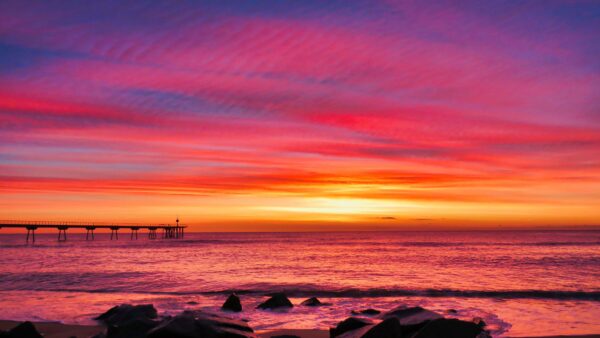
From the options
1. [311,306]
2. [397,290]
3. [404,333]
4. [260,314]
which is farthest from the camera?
[397,290]

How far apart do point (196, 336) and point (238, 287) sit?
1943 cm

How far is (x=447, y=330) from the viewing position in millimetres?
11203

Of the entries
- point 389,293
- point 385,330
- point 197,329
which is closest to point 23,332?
point 197,329

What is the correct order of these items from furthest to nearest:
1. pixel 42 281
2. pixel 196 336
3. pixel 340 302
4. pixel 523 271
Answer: pixel 523 271
pixel 42 281
pixel 340 302
pixel 196 336

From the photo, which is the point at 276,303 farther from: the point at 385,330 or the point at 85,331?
the point at 385,330

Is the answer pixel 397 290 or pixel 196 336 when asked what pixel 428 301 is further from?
pixel 196 336

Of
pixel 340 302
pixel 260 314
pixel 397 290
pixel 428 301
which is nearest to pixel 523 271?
pixel 397 290

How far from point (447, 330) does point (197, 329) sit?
624 centimetres

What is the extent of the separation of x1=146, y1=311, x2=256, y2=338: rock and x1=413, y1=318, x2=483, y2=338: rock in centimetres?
461

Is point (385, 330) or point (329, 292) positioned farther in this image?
point (329, 292)

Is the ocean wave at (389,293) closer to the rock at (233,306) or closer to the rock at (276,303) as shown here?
the rock at (276,303)

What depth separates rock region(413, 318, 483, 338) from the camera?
36.5 feet

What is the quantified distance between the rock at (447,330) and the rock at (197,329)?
15.1ft

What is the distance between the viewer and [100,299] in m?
25.0
